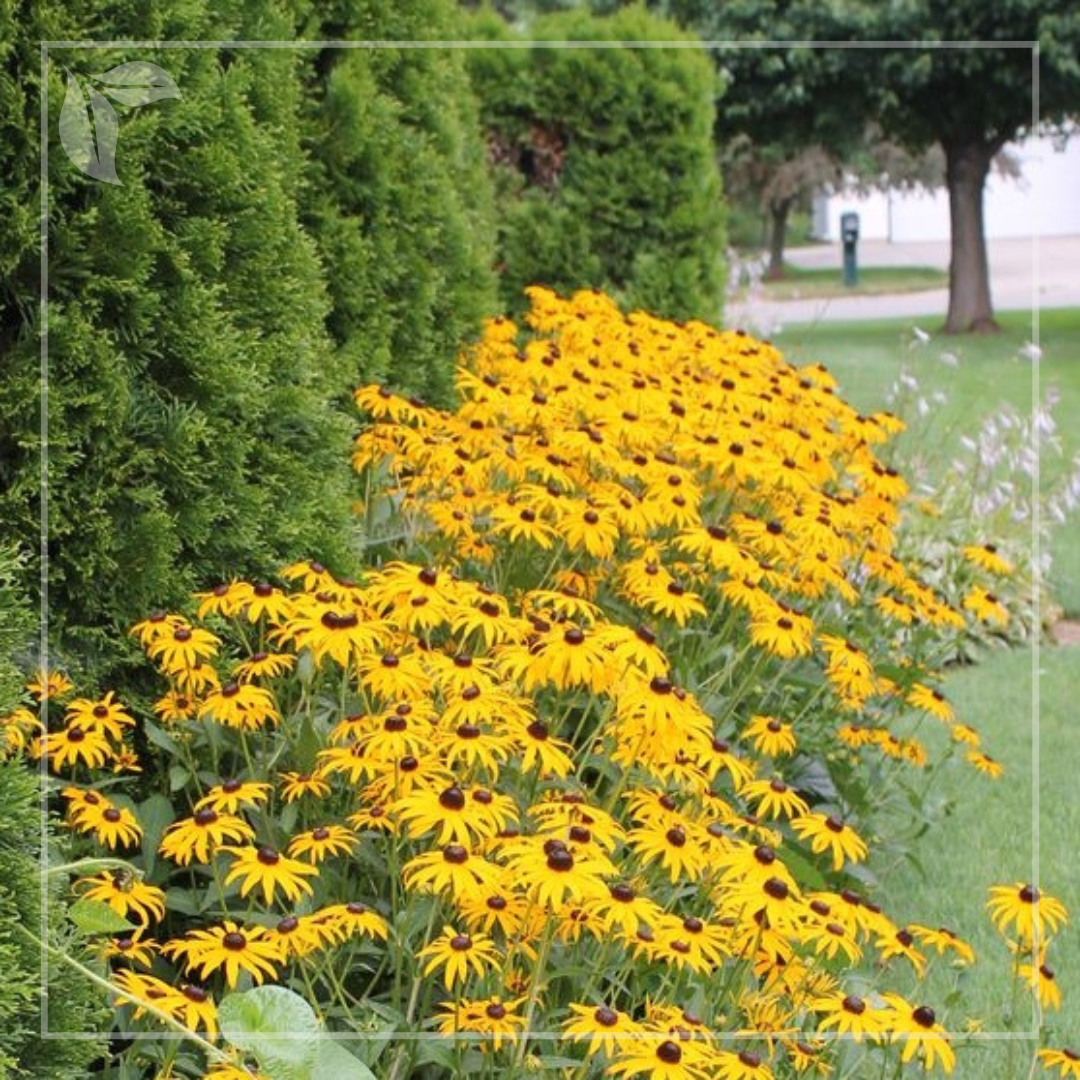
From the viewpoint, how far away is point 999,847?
15.8 ft

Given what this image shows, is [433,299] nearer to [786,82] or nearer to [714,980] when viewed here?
[714,980]

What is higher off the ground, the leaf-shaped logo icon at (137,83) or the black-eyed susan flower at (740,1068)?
the leaf-shaped logo icon at (137,83)

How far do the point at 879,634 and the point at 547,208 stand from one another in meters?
3.93

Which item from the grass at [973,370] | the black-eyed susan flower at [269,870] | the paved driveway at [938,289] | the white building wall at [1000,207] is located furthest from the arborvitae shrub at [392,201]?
the white building wall at [1000,207]

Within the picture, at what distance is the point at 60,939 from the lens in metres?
2.08

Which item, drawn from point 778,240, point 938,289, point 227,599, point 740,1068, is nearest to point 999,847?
point 227,599

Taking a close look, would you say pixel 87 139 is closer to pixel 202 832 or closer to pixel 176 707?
pixel 176 707

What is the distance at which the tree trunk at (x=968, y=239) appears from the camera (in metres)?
21.3

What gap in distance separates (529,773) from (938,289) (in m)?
32.4

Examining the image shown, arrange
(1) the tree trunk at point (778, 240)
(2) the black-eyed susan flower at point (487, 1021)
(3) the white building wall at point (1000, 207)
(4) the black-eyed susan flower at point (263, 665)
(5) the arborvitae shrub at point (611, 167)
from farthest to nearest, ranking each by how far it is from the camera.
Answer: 1. (1) the tree trunk at point (778, 240)
2. (3) the white building wall at point (1000, 207)
3. (5) the arborvitae shrub at point (611, 167)
4. (4) the black-eyed susan flower at point (263, 665)
5. (2) the black-eyed susan flower at point (487, 1021)

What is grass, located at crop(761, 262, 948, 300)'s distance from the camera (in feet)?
110

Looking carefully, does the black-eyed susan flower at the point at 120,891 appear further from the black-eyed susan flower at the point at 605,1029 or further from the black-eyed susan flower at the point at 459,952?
the black-eyed susan flower at the point at 605,1029

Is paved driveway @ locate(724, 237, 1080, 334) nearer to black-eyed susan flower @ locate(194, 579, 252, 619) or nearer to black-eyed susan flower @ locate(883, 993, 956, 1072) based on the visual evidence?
black-eyed susan flower @ locate(194, 579, 252, 619)

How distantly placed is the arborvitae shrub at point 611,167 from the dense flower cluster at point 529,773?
12.2ft
